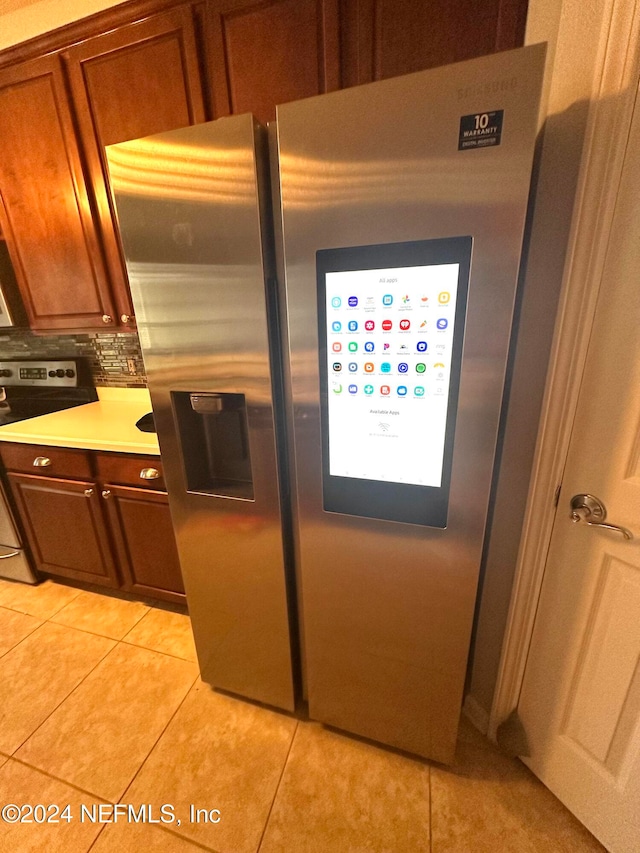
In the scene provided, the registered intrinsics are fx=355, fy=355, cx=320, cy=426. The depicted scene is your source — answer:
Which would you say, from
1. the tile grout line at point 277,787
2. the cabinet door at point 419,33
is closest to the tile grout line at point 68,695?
the tile grout line at point 277,787

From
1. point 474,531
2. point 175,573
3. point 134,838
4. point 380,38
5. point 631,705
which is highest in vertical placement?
point 380,38

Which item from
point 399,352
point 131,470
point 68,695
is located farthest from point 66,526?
point 399,352

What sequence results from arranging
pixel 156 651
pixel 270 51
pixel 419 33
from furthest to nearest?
1. pixel 156 651
2. pixel 270 51
3. pixel 419 33

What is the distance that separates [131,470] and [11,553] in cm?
109

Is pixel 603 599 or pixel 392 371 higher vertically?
pixel 392 371

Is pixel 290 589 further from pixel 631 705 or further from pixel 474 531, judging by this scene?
pixel 631 705

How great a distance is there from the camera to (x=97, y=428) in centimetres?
164

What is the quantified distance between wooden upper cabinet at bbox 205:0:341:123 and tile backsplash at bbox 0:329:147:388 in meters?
1.25

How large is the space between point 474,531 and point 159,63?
1716 millimetres

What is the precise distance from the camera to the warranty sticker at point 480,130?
63 cm

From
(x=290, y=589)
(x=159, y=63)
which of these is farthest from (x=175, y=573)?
(x=159, y=63)

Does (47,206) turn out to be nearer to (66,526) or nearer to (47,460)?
(47,460)

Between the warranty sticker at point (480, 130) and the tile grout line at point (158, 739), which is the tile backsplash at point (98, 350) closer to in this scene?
the tile grout line at point (158, 739)

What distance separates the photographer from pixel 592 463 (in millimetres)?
843
